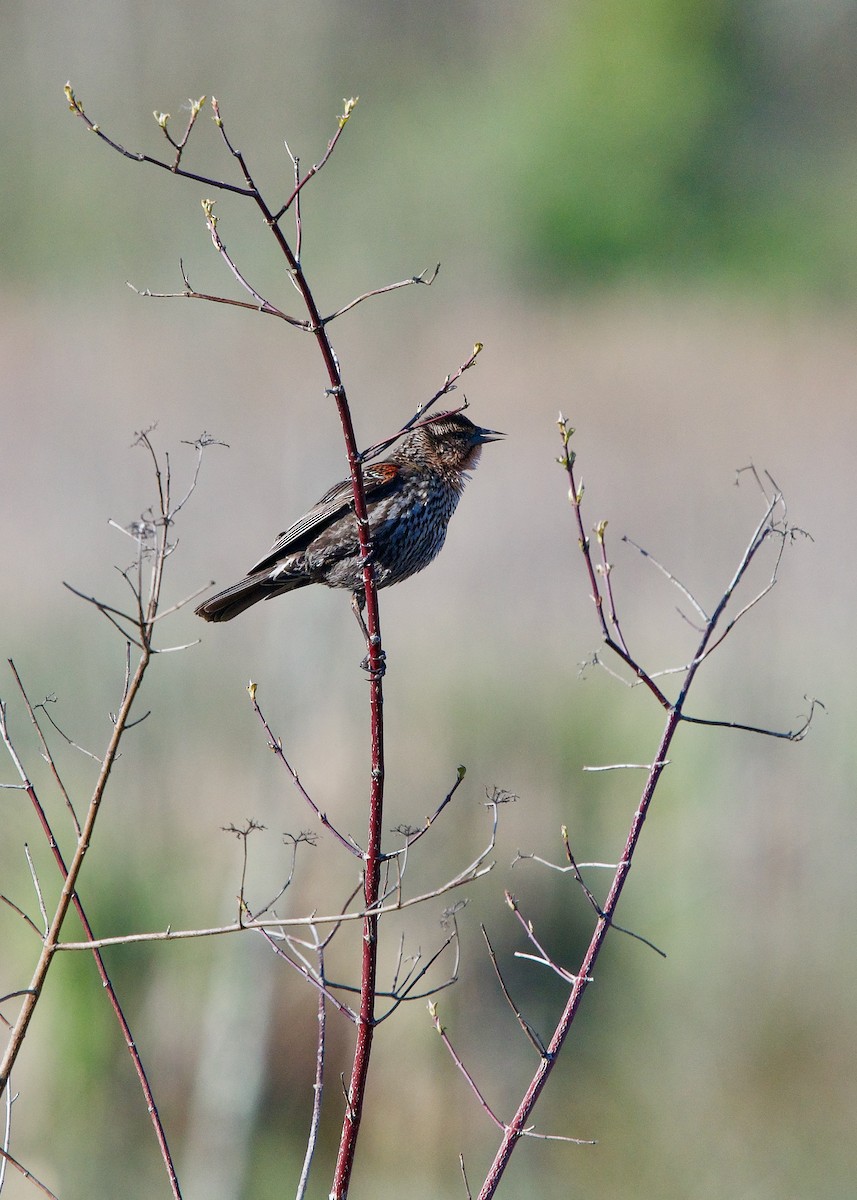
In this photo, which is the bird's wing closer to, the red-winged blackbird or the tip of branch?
the red-winged blackbird

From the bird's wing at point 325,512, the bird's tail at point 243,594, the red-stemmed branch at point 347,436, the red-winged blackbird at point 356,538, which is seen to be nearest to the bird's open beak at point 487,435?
the red-winged blackbird at point 356,538

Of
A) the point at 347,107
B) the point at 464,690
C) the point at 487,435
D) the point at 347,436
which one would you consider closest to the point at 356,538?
the point at 487,435

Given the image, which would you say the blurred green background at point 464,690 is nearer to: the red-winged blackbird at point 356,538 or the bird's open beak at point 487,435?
the red-winged blackbird at point 356,538

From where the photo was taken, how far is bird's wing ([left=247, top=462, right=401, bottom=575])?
2.99 meters

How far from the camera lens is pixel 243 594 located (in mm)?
3123

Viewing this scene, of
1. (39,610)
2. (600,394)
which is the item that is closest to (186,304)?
(600,394)

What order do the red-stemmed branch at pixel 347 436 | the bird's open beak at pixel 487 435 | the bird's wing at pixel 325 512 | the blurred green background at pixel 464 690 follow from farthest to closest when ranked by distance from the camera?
1. the blurred green background at pixel 464 690
2. the bird's open beak at pixel 487 435
3. the bird's wing at pixel 325 512
4. the red-stemmed branch at pixel 347 436

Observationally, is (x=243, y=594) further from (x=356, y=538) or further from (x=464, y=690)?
(x=464, y=690)

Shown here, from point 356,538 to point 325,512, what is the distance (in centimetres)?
18

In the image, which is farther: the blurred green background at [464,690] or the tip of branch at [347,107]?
the blurred green background at [464,690]

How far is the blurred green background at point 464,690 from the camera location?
19.7 feet

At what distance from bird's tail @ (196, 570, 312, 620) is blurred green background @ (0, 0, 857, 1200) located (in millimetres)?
988

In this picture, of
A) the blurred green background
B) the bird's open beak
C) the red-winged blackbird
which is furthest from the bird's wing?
the blurred green background

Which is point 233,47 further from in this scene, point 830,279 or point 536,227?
point 830,279
